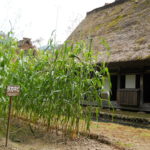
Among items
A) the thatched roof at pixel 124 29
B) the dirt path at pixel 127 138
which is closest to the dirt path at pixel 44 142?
the dirt path at pixel 127 138

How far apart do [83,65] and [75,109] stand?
596mm

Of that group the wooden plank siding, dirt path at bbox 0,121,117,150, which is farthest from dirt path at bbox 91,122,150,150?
the wooden plank siding

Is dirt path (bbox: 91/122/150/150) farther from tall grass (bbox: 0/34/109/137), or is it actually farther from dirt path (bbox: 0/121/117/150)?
tall grass (bbox: 0/34/109/137)

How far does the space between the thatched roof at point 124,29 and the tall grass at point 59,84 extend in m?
2.62

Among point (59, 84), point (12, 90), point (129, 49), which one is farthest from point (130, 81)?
point (12, 90)

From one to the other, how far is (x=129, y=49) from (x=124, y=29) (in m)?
1.79

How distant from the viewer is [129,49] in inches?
238

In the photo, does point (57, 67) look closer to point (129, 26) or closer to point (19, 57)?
point (19, 57)

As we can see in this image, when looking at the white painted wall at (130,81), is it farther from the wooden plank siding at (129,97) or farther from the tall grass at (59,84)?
the tall grass at (59,84)

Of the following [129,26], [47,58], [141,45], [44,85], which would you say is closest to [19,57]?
[47,58]

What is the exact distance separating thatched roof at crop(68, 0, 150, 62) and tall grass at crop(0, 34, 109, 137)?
262 cm

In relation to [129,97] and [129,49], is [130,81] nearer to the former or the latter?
[129,97]

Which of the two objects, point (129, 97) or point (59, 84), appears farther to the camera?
point (129, 97)

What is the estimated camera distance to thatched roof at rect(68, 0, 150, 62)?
5863 mm
